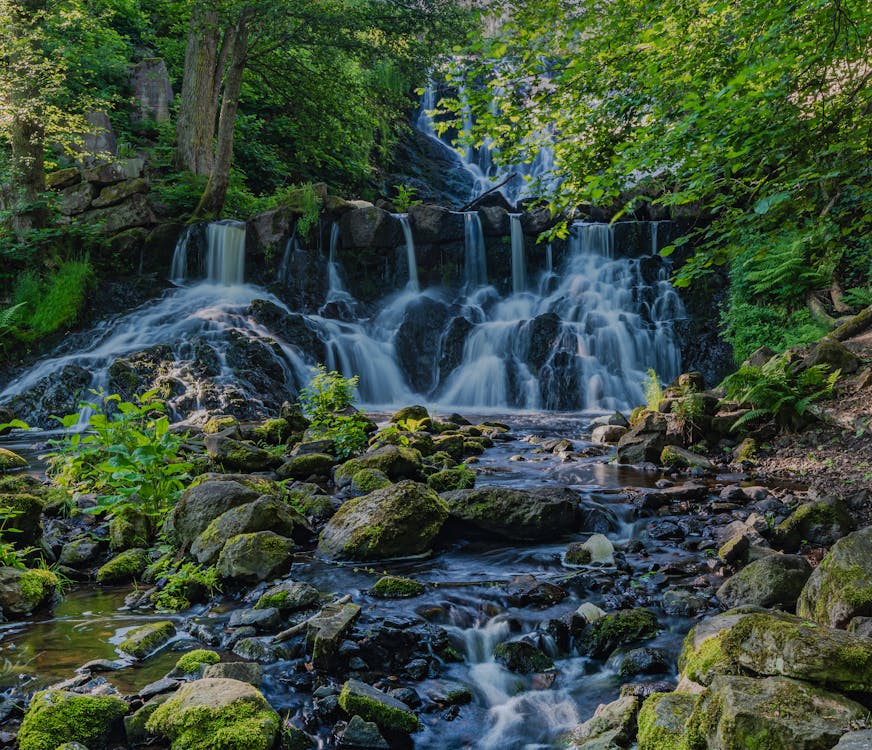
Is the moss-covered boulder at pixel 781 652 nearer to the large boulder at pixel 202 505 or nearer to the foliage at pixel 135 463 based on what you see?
the large boulder at pixel 202 505

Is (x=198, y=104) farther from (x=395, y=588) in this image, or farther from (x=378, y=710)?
(x=378, y=710)

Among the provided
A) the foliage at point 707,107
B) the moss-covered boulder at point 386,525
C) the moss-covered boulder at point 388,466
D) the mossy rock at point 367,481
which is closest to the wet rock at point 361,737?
the moss-covered boulder at point 386,525

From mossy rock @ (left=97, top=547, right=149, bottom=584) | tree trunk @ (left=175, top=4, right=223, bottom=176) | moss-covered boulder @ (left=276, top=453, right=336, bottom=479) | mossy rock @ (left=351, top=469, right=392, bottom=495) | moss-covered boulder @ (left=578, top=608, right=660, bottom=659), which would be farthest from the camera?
tree trunk @ (left=175, top=4, right=223, bottom=176)

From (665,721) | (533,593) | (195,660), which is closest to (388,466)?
(533,593)

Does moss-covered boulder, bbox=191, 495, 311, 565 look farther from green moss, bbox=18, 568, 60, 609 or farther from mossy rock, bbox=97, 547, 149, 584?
green moss, bbox=18, 568, 60, 609

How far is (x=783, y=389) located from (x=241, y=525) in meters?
7.13

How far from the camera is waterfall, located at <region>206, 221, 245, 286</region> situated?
54.0 feet

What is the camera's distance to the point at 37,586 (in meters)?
4.13

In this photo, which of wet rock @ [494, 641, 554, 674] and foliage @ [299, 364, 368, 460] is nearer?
wet rock @ [494, 641, 554, 674]

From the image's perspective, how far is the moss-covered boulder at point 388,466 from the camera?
6.98 meters

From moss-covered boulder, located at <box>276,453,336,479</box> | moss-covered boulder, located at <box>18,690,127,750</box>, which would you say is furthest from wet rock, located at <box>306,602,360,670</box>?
moss-covered boulder, located at <box>276,453,336,479</box>

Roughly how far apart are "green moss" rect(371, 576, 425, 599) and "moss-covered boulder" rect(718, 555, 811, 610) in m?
2.08

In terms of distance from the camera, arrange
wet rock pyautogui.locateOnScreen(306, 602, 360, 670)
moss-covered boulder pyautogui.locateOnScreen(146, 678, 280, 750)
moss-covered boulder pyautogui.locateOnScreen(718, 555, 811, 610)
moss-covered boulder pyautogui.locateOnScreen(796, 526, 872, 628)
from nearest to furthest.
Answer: moss-covered boulder pyautogui.locateOnScreen(146, 678, 280, 750)
moss-covered boulder pyautogui.locateOnScreen(796, 526, 872, 628)
wet rock pyautogui.locateOnScreen(306, 602, 360, 670)
moss-covered boulder pyautogui.locateOnScreen(718, 555, 811, 610)

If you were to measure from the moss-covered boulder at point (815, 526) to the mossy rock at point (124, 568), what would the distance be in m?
5.07
